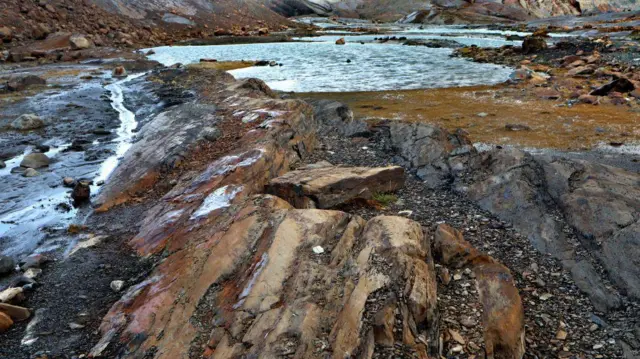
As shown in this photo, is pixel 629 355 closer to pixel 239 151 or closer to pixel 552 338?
pixel 552 338

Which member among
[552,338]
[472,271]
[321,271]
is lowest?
[552,338]

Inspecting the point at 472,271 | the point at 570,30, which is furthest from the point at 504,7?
the point at 472,271

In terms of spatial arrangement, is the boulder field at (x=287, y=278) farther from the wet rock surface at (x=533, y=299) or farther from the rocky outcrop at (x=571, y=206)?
the rocky outcrop at (x=571, y=206)

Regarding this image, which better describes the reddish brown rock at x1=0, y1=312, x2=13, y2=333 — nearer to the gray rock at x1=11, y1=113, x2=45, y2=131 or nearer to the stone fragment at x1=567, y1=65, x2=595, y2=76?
the gray rock at x1=11, y1=113, x2=45, y2=131

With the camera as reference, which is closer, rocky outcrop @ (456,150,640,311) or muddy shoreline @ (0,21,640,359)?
muddy shoreline @ (0,21,640,359)

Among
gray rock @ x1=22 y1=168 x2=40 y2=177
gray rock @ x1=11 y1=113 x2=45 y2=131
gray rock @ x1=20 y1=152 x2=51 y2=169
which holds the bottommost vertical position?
gray rock @ x1=22 y1=168 x2=40 y2=177

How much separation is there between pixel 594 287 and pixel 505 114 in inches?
502

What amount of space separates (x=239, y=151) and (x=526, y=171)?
6880 millimetres

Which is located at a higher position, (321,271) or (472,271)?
(321,271)

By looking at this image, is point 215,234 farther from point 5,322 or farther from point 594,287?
point 594,287

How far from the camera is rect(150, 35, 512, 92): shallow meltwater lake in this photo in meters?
A: 26.9

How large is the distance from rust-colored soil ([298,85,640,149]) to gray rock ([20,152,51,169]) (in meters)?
11.7

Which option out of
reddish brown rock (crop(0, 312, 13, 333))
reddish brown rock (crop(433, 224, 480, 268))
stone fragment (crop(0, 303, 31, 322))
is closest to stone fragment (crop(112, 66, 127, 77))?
stone fragment (crop(0, 303, 31, 322))

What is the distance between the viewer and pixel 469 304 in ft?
19.1
